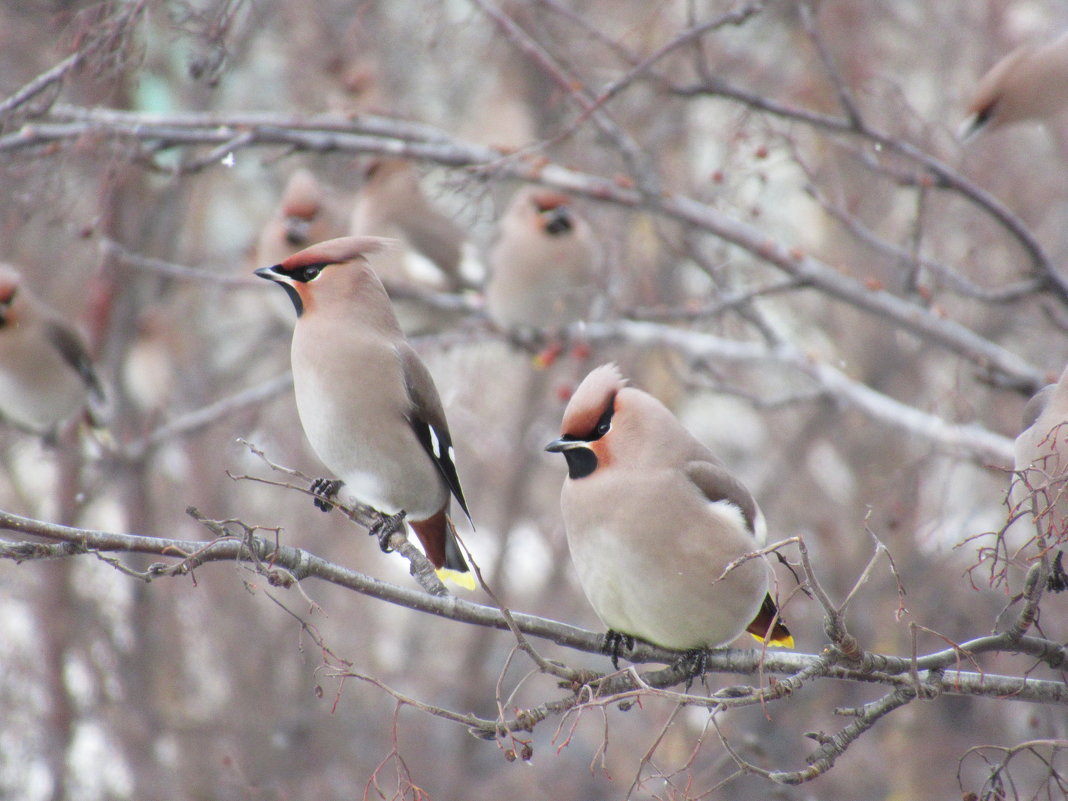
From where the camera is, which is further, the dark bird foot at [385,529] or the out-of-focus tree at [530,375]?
the out-of-focus tree at [530,375]

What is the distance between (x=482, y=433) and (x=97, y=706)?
3146 mm

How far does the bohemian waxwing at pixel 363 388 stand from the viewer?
10.3 feet

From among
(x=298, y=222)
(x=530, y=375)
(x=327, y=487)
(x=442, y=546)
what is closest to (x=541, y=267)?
(x=298, y=222)

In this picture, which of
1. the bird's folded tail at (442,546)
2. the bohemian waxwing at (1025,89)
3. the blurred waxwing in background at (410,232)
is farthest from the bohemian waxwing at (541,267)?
the bohemian waxwing at (1025,89)

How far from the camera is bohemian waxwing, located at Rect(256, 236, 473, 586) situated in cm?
315

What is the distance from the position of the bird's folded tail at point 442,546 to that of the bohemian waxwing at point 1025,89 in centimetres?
202

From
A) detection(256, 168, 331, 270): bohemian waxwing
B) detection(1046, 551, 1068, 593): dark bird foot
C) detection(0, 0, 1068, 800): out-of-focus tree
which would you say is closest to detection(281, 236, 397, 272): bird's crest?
detection(1046, 551, 1068, 593): dark bird foot

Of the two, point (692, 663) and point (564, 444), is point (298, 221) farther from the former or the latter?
point (692, 663)

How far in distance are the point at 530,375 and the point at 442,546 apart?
619 centimetres

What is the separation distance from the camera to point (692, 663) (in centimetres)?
316

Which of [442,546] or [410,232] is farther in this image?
[410,232]

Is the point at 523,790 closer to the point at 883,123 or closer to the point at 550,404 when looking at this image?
the point at 550,404

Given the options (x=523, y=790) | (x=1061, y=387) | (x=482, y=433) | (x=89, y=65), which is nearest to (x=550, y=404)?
(x=482, y=433)

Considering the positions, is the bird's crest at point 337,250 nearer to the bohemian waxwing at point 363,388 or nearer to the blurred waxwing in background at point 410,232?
the bohemian waxwing at point 363,388
